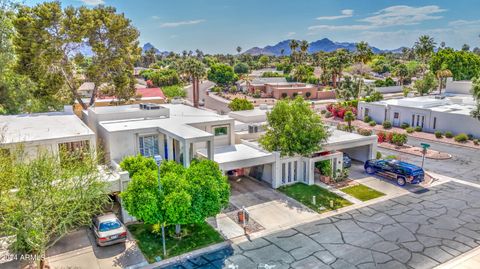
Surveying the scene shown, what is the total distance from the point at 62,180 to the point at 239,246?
9005mm

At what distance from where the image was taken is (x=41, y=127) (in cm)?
2500

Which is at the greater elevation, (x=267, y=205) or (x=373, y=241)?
(x=267, y=205)

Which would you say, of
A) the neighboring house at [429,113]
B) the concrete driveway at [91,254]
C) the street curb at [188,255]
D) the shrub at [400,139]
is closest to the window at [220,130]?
the street curb at [188,255]

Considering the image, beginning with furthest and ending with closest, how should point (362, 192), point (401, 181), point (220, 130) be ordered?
point (220, 130)
point (401, 181)
point (362, 192)

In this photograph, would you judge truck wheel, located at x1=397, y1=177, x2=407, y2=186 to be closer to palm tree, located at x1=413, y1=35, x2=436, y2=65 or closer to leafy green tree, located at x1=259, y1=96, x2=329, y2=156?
leafy green tree, located at x1=259, y1=96, x2=329, y2=156

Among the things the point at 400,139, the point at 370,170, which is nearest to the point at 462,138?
the point at 400,139

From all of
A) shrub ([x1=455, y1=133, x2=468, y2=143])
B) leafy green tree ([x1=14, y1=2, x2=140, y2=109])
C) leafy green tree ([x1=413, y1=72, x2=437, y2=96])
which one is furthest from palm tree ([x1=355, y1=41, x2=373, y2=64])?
leafy green tree ([x1=14, y1=2, x2=140, y2=109])

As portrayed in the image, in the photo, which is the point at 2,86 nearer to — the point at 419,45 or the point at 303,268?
the point at 303,268

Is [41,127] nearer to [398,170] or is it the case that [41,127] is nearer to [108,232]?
[108,232]

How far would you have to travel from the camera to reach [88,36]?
119ft

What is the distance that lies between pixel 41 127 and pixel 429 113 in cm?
4313

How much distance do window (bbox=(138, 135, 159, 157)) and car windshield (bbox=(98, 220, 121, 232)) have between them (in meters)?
8.20

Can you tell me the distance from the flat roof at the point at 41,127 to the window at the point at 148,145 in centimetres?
357

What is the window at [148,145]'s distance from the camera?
2564 cm
